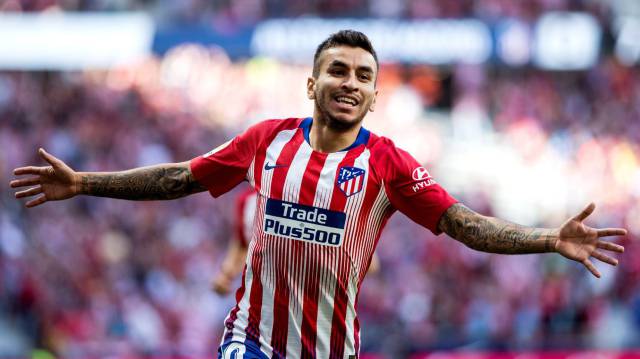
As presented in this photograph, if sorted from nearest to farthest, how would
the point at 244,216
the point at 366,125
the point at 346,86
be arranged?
1. the point at 346,86
2. the point at 244,216
3. the point at 366,125

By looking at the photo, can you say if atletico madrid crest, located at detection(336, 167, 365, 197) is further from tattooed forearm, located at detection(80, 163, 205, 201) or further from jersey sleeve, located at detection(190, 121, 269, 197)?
tattooed forearm, located at detection(80, 163, 205, 201)

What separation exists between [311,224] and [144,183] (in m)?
0.94

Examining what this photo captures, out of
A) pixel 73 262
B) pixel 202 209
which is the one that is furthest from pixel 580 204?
pixel 73 262

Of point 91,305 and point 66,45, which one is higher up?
point 66,45

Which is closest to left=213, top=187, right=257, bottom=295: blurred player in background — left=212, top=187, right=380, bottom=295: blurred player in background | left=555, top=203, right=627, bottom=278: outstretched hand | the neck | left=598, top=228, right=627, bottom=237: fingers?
left=212, top=187, right=380, bottom=295: blurred player in background

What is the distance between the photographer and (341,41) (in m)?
5.81

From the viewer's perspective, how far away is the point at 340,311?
5773 mm

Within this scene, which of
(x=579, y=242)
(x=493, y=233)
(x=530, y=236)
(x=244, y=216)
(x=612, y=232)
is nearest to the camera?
(x=612, y=232)

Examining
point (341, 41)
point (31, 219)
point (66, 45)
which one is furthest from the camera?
point (66, 45)

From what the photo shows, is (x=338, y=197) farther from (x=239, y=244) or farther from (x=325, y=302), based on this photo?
(x=239, y=244)

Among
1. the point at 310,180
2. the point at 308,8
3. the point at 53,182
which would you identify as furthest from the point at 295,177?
the point at 308,8

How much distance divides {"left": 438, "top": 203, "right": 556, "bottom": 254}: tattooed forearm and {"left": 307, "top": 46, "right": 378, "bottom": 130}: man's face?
27.0 inches

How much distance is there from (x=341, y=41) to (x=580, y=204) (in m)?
14.0

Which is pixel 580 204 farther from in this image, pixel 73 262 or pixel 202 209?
pixel 73 262
